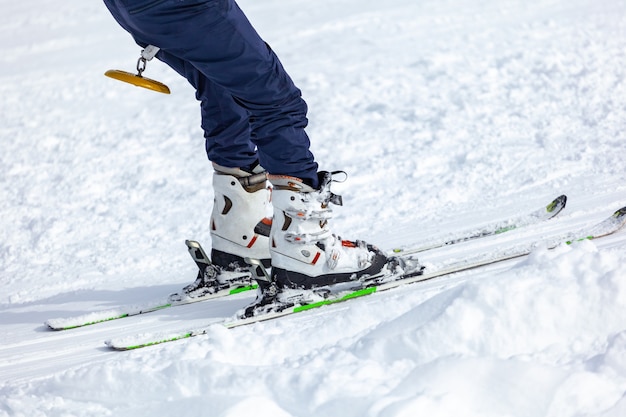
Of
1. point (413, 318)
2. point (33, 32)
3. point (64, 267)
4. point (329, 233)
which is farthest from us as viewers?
point (33, 32)

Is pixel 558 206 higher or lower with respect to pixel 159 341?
higher

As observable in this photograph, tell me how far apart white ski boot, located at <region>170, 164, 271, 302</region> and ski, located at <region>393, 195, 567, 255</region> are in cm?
72

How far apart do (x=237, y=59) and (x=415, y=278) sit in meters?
1.16

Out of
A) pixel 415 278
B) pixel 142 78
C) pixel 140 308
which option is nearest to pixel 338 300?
pixel 415 278

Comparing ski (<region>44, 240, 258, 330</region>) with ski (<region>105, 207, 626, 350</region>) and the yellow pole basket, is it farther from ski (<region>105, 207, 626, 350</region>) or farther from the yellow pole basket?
the yellow pole basket

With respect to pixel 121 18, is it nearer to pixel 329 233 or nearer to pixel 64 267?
pixel 329 233

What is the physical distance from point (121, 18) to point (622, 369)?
220 cm

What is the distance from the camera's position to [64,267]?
16.3 feet

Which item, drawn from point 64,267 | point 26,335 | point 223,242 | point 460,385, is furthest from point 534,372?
point 64,267

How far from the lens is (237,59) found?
295 centimetres

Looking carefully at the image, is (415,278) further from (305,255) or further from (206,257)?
(206,257)

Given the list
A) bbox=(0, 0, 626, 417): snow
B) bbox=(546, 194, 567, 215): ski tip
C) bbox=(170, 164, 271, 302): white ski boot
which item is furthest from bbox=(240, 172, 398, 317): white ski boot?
bbox=(546, 194, 567, 215): ski tip

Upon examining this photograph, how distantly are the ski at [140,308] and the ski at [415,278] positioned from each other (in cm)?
47

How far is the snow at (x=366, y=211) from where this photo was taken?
215cm
